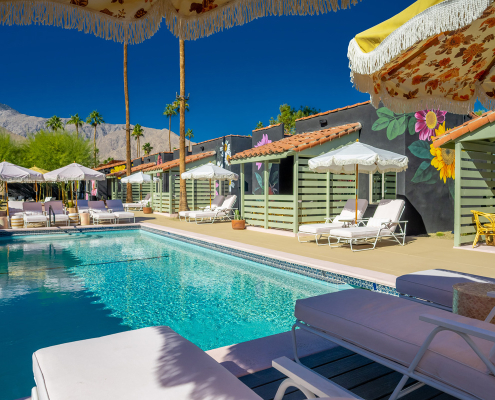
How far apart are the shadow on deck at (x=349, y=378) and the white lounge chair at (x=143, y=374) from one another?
0.68 metres

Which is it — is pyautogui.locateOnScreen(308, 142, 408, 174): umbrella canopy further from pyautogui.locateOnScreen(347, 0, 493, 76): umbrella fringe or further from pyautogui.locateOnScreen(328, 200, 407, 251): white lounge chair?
pyautogui.locateOnScreen(347, 0, 493, 76): umbrella fringe

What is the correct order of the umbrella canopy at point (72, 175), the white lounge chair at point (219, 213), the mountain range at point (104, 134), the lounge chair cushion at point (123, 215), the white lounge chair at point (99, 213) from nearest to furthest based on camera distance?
the white lounge chair at point (219, 213), the white lounge chair at point (99, 213), the lounge chair cushion at point (123, 215), the umbrella canopy at point (72, 175), the mountain range at point (104, 134)

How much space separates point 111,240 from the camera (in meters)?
11.4

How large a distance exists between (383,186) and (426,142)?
172 cm

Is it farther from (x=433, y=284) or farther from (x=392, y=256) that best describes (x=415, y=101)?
(x=392, y=256)

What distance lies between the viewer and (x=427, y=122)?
9.80 meters

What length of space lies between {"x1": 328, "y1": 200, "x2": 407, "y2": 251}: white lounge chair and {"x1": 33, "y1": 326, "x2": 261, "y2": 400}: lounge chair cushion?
6098 millimetres

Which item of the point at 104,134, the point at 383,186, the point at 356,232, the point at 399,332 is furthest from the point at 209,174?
the point at 104,134

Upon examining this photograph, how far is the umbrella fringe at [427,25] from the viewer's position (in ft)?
6.26

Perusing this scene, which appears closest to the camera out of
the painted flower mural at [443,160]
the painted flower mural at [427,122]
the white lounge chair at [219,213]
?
the painted flower mural at [427,122]

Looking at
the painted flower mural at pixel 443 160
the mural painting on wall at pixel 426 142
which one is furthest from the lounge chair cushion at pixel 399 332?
the painted flower mural at pixel 443 160

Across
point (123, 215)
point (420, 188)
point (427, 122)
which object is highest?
point (427, 122)

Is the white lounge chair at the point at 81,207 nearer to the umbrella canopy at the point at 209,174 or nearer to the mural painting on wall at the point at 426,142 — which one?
the umbrella canopy at the point at 209,174

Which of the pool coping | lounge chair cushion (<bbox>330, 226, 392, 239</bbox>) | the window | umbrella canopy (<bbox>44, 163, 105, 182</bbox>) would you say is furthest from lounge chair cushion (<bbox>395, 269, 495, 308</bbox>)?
umbrella canopy (<bbox>44, 163, 105, 182</bbox>)
